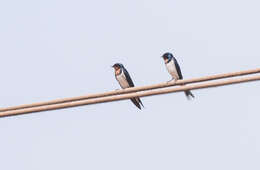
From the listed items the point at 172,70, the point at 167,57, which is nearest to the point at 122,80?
the point at 167,57

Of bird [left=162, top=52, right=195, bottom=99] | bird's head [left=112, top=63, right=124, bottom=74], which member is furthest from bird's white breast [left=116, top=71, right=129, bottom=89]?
bird [left=162, top=52, right=195, bottom=99]

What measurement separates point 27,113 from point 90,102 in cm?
63

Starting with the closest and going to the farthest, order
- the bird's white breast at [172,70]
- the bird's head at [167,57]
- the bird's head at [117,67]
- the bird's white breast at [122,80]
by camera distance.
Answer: the bird's white breast at [172,70], the bird's head at [167,57], the bird's white breast at [122,80], the bird's head at [117,67]

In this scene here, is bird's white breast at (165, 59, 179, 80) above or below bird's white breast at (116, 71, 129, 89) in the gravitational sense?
below

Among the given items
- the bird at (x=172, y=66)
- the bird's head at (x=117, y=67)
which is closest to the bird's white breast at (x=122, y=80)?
the bird's head at (x=117, y=67)

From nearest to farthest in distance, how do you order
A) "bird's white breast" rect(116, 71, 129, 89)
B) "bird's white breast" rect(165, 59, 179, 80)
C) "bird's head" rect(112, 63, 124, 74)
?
"bird's white breast" rect(165, 59, 179, 80) < "bird's white breast" rect(116, 71, 129, 89) < "bird's head" rect(112, 63, 124, 74)

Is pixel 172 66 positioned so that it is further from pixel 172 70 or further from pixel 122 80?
pixel 122 80

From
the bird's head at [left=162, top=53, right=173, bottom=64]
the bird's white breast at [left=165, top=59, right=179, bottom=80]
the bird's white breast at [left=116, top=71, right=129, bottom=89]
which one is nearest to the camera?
the bird's white breast at [left=165, top=59, right=179, bottom=80]

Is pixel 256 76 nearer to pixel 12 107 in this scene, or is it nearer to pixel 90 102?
pixel 90 102

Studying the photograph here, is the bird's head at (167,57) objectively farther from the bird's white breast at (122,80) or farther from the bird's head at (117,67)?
the bird's head at (117,67)

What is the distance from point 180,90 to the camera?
23.6 ft

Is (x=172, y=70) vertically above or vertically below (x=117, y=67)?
below

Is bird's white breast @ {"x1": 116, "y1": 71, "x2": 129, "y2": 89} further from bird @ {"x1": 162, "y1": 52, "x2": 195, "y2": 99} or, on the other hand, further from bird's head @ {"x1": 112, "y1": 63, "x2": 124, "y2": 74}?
bird @ {"x1": 162, "y1": 52, "x2": 195, "y2": 99}

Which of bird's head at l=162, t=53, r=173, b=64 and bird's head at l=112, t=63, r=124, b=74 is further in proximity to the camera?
bird's head at l=112, t=63, r=124, b=74
